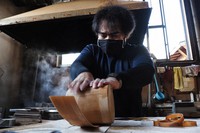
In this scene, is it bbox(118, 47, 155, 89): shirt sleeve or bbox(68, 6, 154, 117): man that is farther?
bbox(68, 6, 154, 117): man

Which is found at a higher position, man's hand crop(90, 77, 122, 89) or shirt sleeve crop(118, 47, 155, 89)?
shirt sleeve crop(118, 47, 155, 89)

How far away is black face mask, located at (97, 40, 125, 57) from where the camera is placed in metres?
0.90

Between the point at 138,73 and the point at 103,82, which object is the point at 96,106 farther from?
the point at 138,73

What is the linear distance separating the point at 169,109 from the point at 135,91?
126 cm

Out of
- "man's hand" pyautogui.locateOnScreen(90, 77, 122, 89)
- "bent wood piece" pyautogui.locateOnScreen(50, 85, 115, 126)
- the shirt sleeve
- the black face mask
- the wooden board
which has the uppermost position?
the wooden board

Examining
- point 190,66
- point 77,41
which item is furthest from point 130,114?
point 190,66

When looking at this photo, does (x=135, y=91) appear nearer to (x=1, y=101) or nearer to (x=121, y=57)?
(x=121, y=57)

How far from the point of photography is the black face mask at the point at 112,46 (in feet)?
2.96

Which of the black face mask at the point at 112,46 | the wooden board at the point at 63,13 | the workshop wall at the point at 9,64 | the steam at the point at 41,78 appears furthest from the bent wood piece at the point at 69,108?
the steam at the point at 41,78

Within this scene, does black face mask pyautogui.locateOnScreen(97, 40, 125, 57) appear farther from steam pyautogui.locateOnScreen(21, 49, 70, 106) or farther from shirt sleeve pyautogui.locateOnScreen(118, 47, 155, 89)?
steam pyautogui.locateOnScreen(21, 49, 70, 106)

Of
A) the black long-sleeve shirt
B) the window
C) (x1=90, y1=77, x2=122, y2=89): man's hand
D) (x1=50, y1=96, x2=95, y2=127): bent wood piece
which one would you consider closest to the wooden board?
the black long-sleeve shirt

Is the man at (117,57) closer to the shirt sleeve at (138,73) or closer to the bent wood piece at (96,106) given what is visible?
the shirt sleeve at (138,73)

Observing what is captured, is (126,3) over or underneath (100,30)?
over

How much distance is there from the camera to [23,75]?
6.89 ft
